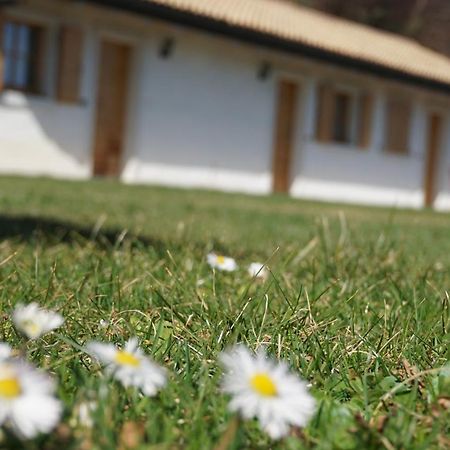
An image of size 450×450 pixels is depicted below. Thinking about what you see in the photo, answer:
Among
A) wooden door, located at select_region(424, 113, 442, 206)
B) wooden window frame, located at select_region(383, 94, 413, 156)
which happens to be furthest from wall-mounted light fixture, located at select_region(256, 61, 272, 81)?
wooden door, located at select_region(424, 113, 442, 206)

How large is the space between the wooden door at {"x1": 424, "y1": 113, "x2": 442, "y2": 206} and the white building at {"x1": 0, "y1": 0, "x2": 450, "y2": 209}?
0.16 meters

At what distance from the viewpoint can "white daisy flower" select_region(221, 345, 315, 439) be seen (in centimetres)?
93

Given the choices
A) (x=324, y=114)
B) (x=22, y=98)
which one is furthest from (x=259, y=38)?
(x=22, y=98)

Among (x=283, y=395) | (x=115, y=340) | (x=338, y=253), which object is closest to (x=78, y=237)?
(x=338, y=253)

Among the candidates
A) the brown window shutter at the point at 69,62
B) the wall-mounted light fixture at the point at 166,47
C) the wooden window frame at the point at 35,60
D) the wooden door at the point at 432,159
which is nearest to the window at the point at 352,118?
the wooden door at the point at 432,159

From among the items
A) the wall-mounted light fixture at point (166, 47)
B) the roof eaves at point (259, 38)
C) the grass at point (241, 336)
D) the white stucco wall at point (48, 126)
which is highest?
the roof eaves at point (259, 38)

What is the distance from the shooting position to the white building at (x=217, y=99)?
45.0ft

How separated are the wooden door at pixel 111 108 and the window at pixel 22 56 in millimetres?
1088

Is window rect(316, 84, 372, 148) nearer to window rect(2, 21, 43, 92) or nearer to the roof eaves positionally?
the roof eaves

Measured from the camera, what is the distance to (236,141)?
16469mm

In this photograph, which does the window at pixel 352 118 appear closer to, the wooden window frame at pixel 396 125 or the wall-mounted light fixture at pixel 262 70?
the wooden window frame at pixel 396 125

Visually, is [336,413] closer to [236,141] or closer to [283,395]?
[283,395]

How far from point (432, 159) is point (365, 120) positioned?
125 inches

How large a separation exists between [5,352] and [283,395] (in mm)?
389
